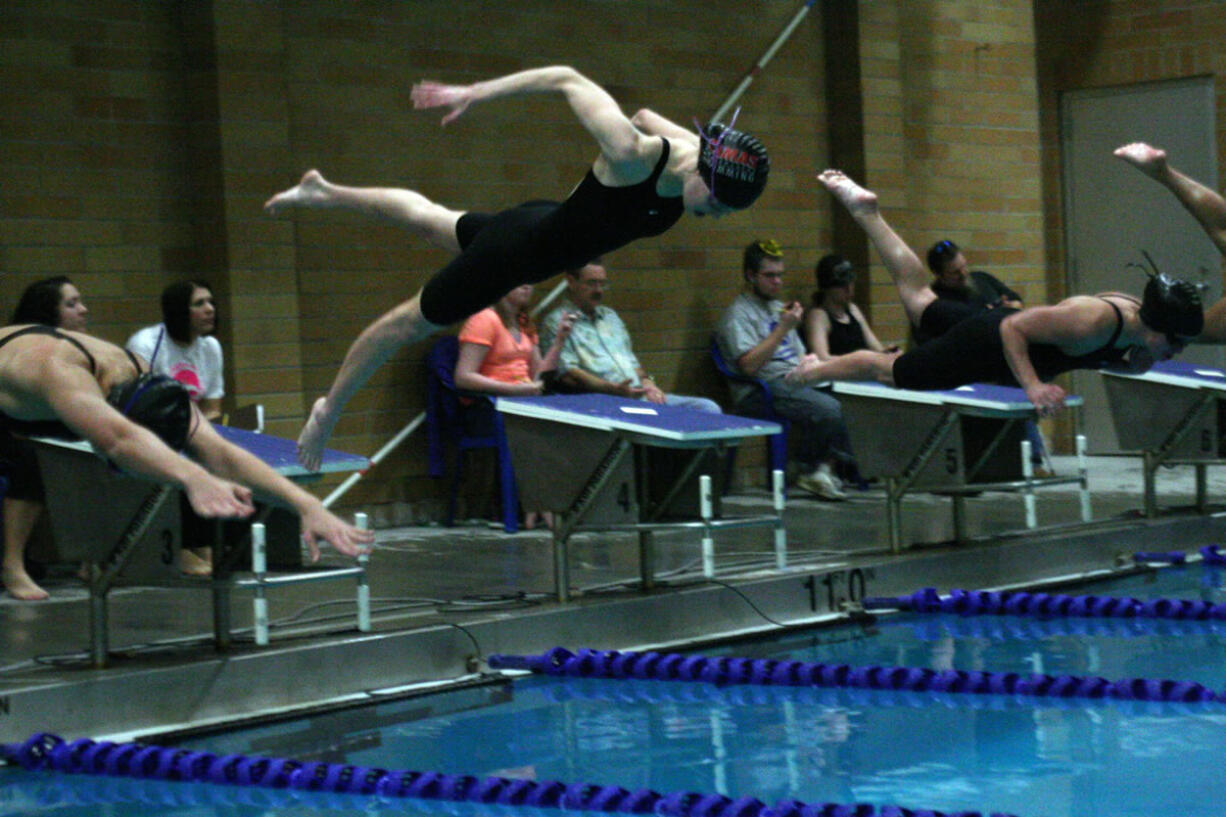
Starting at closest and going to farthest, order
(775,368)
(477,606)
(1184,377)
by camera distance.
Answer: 1. (477,606)
2. (1184,377)
3. (775,368)

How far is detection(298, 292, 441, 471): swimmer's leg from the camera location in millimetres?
5949

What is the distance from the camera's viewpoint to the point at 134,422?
5.18 metres

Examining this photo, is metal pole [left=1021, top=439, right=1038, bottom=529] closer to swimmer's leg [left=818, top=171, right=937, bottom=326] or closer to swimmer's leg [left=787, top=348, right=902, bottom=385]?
swimmer's leg [left=818, top=171, right=937, bottom=326]

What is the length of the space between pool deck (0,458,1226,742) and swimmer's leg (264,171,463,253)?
56.0 inches

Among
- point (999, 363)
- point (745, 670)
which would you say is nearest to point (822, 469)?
point (999, 363)

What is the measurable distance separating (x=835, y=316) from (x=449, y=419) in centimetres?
266

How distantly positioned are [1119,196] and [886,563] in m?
6.86

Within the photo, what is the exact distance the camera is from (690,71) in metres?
11.3

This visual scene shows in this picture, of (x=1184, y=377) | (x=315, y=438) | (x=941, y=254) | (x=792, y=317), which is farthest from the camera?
(x=941, y=254)

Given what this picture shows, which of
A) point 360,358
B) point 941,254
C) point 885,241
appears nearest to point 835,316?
point 941,254

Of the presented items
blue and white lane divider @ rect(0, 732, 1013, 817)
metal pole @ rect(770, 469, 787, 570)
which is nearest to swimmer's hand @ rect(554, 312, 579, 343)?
metal pole @ rect(770, 469, 787, 570)

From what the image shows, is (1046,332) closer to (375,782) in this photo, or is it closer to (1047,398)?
(1047,398)

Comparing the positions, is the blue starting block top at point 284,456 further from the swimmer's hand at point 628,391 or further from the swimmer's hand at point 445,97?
the swimmer's hand at point 628,391

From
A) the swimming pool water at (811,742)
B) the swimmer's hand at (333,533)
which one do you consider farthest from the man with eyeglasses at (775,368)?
the swimmer's hand at (333,533)
